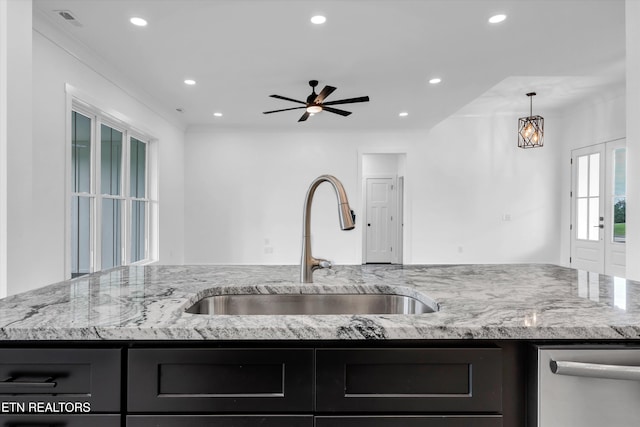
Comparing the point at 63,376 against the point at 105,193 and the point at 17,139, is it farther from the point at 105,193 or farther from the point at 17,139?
the point at 105,193

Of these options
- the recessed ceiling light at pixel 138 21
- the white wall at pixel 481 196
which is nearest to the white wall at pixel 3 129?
the recessed ceiling light at pixel 138 21

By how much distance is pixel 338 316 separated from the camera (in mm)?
823

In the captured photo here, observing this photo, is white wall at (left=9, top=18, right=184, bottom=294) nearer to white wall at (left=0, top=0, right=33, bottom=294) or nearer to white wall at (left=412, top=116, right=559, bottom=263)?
white wall at (left=0, top=0, right=33, bottom=294)

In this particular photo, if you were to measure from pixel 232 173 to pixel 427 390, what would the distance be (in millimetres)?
5853

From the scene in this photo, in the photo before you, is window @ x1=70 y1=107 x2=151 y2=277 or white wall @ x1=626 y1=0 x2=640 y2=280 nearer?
white wall @ x1=626 y1=0 x2=640 y2=280

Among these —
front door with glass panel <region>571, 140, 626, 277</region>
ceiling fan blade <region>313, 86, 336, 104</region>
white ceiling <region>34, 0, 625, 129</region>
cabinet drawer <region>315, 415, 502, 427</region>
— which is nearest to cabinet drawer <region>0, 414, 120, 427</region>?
cabinet drawer <region>315, 415, 502, 427</region>

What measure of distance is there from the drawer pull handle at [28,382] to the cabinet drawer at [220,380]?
0.16 metres

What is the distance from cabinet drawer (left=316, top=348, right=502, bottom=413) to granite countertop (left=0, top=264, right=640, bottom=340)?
0.04m

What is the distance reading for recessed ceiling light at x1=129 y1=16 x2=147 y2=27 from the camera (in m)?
2.71

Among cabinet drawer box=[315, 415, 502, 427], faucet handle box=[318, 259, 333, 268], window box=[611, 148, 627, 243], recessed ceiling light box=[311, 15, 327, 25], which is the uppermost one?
recessed ceiling light box=[311, 15, 327, 25]

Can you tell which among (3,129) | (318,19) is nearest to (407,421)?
(3,129)

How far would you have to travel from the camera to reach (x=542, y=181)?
6.15 metres

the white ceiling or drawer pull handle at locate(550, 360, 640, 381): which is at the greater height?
the white ceiling

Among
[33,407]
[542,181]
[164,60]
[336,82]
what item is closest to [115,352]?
[33,407]
